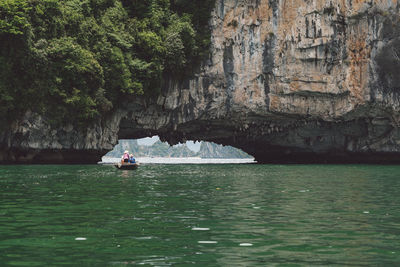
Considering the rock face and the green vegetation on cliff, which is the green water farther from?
the rock face

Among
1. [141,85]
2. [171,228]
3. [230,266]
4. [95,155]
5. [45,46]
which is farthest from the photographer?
[95,155]

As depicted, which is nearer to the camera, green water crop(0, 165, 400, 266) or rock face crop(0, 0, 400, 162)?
green water crop(0, 165, 400, 266)

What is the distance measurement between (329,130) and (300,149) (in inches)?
214

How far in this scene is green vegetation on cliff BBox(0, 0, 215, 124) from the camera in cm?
3816

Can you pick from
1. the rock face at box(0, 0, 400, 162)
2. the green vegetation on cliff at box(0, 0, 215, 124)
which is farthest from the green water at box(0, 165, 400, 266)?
the rock face at box(0, 0, 400, 162)

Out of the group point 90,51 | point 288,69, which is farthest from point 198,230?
point 288,69

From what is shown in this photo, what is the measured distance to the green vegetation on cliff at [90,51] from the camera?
38.2 metres

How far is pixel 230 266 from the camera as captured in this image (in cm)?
673

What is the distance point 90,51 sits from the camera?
1679 inches

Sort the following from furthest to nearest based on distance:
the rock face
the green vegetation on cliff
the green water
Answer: the rock face
the green vegetation on cliff
the green water

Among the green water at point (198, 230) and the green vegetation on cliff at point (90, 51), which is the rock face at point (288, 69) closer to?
the green vegetation on cliff at point (90, 51)

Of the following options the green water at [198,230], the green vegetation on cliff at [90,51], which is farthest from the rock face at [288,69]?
the green water at [198,230]

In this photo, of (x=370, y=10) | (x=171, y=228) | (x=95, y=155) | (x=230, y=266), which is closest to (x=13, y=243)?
(x=171, y=228)

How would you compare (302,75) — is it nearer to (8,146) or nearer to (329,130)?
(329,130)
